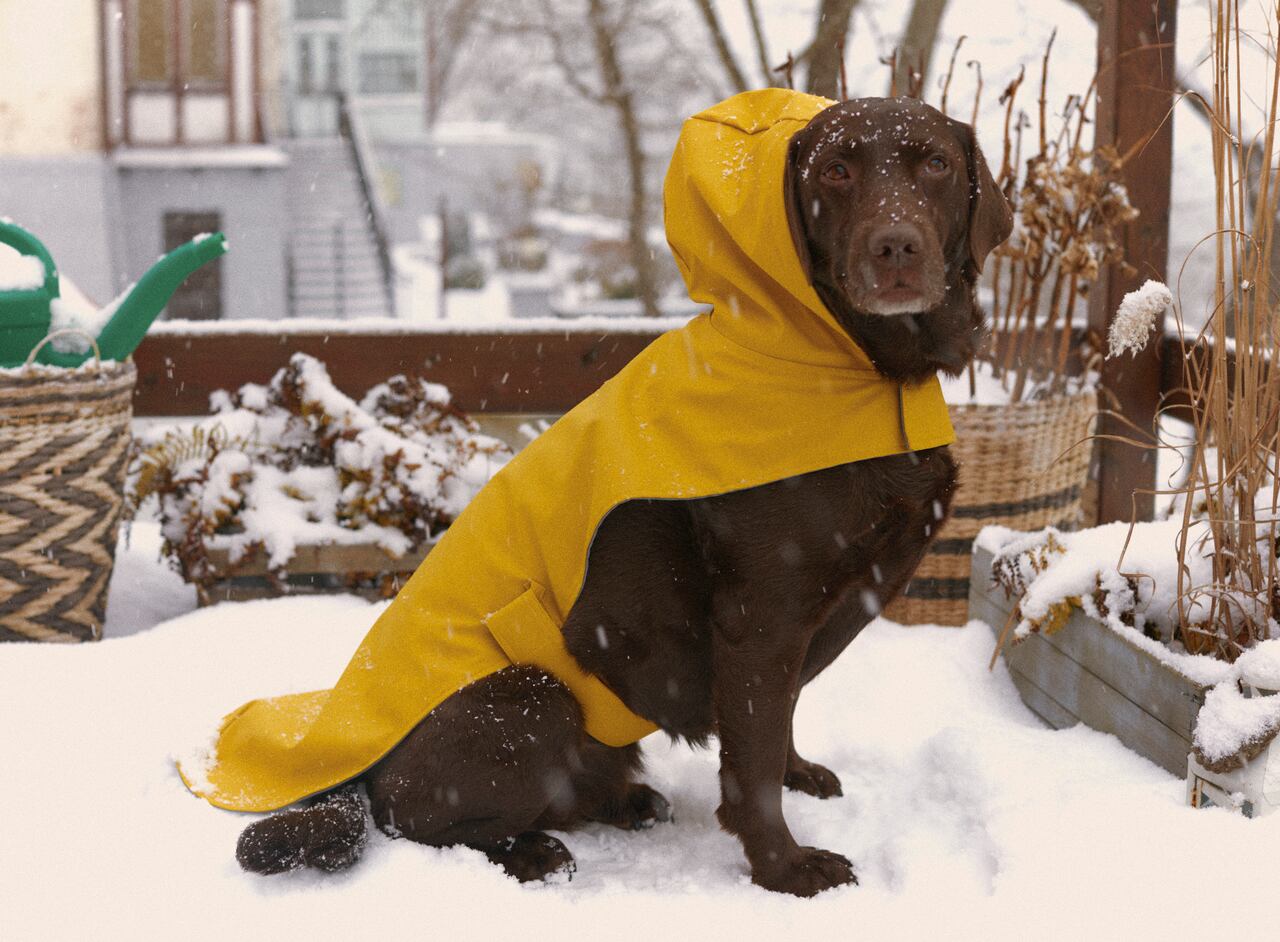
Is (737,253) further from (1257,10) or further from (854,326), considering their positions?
(1257,10)

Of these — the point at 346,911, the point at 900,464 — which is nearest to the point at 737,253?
the point at 900,464

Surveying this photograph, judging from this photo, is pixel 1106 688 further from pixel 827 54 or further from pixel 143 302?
pixel 827 54

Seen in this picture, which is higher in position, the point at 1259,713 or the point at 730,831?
the point at 1259,713

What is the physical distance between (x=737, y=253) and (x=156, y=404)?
9.32 feet

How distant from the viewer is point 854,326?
1.84m

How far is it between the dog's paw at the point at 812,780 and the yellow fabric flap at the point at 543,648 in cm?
48

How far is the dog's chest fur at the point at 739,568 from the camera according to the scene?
179 cm

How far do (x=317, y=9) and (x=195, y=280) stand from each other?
14657 mm

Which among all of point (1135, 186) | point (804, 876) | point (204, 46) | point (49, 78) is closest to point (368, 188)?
point (204, 46)

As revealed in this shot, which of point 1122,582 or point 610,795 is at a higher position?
point 1122,582

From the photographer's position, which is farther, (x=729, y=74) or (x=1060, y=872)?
(x=729, y=74)

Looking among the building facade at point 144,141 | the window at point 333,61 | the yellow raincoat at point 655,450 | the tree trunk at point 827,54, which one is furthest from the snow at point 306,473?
the window at point 333,61

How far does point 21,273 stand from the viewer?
3.03m

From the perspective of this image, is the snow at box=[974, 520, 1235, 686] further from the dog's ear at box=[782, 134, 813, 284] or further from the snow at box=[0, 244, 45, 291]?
the snow at box=[0, 244, 45, 291]
